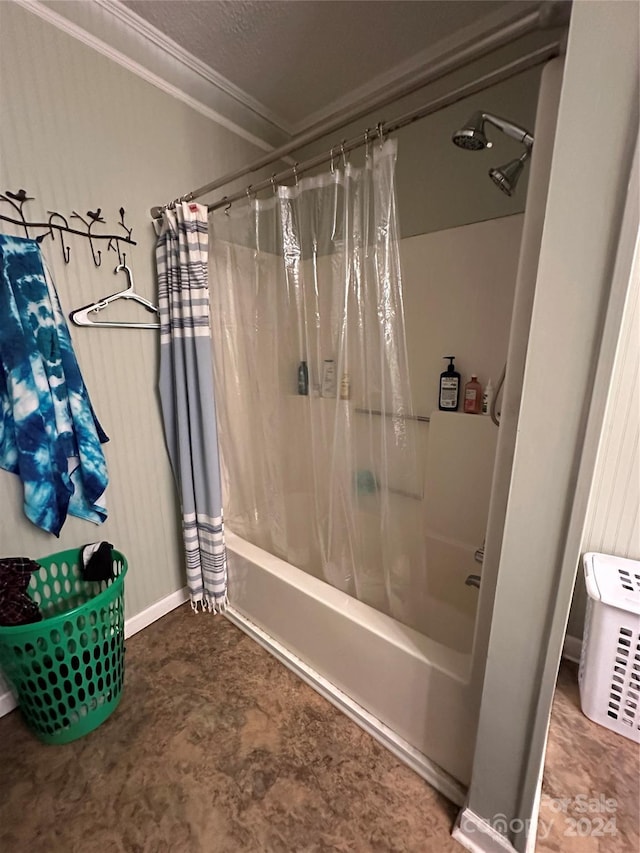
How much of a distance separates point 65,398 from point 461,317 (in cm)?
168

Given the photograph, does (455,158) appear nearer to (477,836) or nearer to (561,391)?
(561,391)

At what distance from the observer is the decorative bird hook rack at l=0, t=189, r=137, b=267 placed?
123cm

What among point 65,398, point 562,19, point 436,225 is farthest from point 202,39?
point 65,398

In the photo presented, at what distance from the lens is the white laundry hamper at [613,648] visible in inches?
46.4

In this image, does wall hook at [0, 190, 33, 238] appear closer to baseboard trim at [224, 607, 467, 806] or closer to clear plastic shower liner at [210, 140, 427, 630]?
clear plastic shower liner at [210, 140, 427, 630]

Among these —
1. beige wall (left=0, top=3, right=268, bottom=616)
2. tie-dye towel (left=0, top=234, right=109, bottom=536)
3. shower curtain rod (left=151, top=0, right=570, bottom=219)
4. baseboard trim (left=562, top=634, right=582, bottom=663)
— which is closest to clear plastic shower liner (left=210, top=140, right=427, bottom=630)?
shower curtain rod (left=151, top=0, right=570, bottom=219)

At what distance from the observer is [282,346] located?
1442 millimetres

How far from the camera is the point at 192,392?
1.61 meters

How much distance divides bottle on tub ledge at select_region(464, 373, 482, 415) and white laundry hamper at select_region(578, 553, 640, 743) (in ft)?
2.38

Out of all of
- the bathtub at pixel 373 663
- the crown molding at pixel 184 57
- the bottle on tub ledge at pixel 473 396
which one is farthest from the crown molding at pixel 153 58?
the bathtub at pixel 373 663

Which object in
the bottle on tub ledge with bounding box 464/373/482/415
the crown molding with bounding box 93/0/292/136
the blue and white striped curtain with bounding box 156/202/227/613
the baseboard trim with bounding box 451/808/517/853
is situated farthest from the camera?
the bottle on tub ledge with bounding box 464/373/482/415

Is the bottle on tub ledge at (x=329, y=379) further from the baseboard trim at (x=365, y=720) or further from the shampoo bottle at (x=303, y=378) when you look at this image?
the baseboard trim at (x=365, y=720)

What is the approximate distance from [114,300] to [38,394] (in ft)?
1.66

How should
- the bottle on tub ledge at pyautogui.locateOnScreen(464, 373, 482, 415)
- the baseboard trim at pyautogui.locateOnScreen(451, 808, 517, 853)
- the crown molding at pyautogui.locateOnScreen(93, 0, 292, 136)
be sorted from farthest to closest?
the bottle on tub ledge at pyautogui.locateOnScreen(464, 373, 482, 415)
the crown molding at pyautogui.locateOnScreen(93, 0, 292, 136)
the baseboard trim at pyautogui.locateOnScreen(451, 808, 517, 853)
